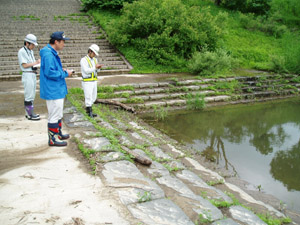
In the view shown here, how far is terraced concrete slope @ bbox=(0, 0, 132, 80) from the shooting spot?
11859 millimetres

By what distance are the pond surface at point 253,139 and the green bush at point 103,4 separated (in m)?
10.8

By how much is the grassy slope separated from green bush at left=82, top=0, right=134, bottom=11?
1.51 ft

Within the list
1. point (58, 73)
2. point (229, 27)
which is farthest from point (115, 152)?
point (229, 27)

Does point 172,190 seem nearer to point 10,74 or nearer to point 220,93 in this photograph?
point 220,93

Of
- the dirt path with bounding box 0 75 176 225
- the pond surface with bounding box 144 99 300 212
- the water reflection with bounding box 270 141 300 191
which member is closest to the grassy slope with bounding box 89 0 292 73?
the pond surface with bounding box 144 99 300 212

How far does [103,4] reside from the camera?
1727 centimetres

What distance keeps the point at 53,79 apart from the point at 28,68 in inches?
71.3

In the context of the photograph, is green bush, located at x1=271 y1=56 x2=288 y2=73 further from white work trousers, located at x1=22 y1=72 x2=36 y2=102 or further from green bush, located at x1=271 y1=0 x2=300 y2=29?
white work trousers, located at x1=22 y1=72 x2=36 y2=102

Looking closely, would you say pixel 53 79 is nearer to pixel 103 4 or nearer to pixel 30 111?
pixel 30 111

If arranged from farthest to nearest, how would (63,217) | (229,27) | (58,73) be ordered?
1. (229,27)
2. (58,73)
3. (63,217)

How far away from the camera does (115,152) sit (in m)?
4.53

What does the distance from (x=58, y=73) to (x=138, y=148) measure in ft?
6.83

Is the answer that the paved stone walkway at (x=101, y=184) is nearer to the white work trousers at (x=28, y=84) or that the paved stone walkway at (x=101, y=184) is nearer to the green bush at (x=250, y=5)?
the white work trousers at (x=28, y=84)

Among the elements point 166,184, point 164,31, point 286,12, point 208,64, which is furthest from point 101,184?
point 286,12
